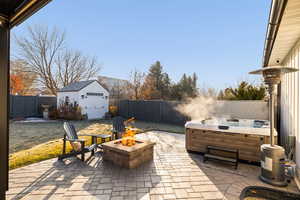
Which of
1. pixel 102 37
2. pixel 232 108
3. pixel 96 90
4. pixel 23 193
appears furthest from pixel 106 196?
pixel 102 37

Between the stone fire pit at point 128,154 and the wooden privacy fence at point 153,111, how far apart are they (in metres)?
5.51

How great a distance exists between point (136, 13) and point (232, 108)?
23.9 feet

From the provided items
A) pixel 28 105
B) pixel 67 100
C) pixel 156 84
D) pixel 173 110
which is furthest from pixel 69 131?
pixel 156 84

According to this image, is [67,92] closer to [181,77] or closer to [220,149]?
[220,149]

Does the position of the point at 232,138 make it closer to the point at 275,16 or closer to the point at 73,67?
the point at 275,16

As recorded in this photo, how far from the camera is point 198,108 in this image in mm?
8430

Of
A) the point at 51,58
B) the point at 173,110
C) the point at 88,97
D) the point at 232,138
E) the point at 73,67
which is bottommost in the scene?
the point at 232,138

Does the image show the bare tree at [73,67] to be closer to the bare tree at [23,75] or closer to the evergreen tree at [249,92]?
the bare tree at [23,75]

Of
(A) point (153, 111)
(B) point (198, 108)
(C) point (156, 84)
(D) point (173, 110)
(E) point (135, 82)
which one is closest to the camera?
(B) point (198, 108)

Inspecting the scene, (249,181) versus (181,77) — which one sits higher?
(181,77)

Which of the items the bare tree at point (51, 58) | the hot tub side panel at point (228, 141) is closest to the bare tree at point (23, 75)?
the bare tree at point (51, 58)

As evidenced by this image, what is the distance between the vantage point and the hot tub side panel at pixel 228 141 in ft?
10.9

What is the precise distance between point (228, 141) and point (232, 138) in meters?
0.12

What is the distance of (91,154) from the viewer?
3793 millimetres
